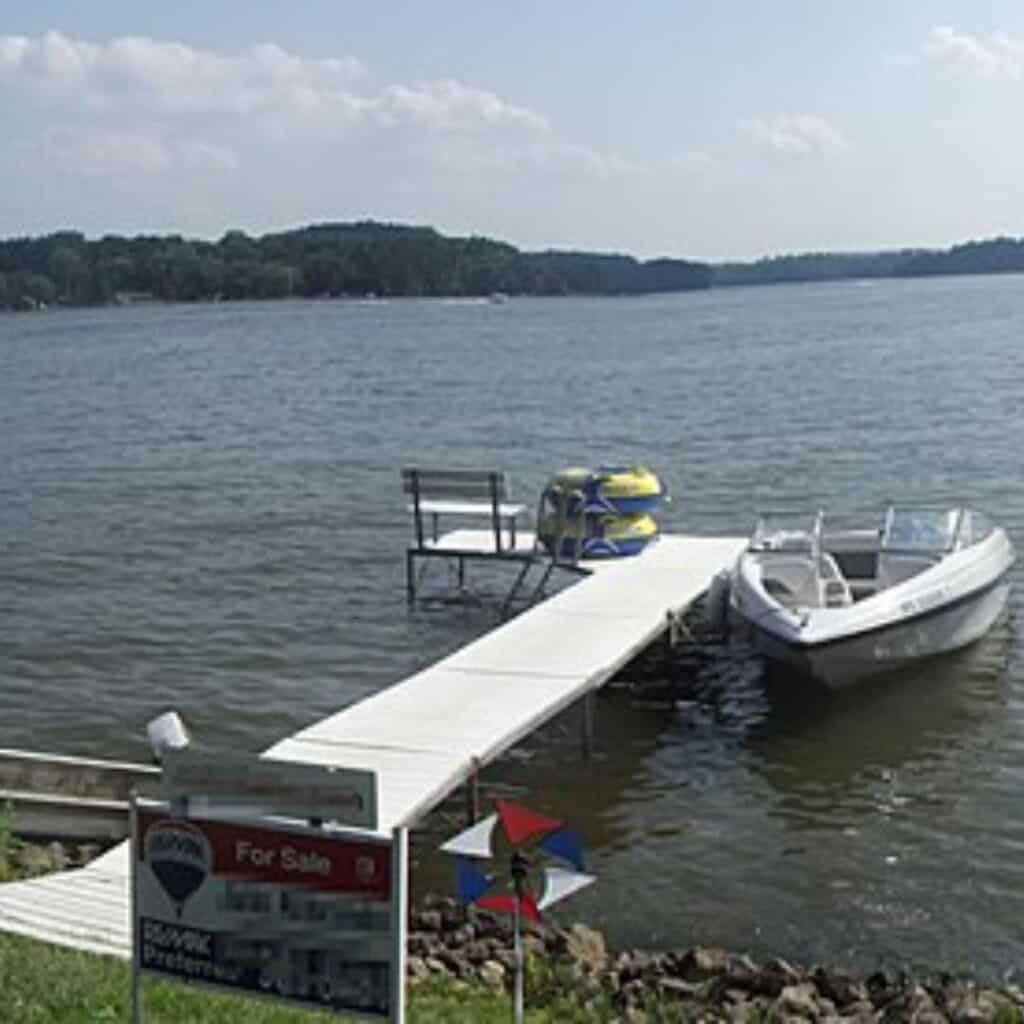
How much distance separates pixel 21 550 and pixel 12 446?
17910 mm

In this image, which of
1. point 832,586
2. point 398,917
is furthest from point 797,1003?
point 832,586

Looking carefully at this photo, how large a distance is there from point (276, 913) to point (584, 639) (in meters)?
9.67

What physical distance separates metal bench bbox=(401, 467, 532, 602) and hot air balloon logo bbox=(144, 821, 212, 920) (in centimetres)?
1430

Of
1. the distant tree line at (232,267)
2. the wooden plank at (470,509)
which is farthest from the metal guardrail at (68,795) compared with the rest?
the distant tree line at (232,267)

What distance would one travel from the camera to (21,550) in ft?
87.1

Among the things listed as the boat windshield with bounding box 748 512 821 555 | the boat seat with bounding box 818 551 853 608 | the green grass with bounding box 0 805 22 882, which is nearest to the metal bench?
the boat windshield with bounding box 748 512 821 555

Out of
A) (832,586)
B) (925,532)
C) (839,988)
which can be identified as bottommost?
(839,988)

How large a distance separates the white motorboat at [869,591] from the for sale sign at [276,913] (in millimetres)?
10050

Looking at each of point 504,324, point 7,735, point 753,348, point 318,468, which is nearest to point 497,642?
point 7,735

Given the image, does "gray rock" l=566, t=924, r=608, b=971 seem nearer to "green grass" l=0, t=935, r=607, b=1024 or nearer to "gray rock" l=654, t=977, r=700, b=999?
"gray rock" l=654, t=977, r=700, b=999

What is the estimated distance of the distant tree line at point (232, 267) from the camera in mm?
171750

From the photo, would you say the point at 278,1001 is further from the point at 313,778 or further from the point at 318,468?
the point at 318,468

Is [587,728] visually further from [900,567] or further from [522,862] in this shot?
[522,862]

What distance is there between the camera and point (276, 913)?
5355mm
